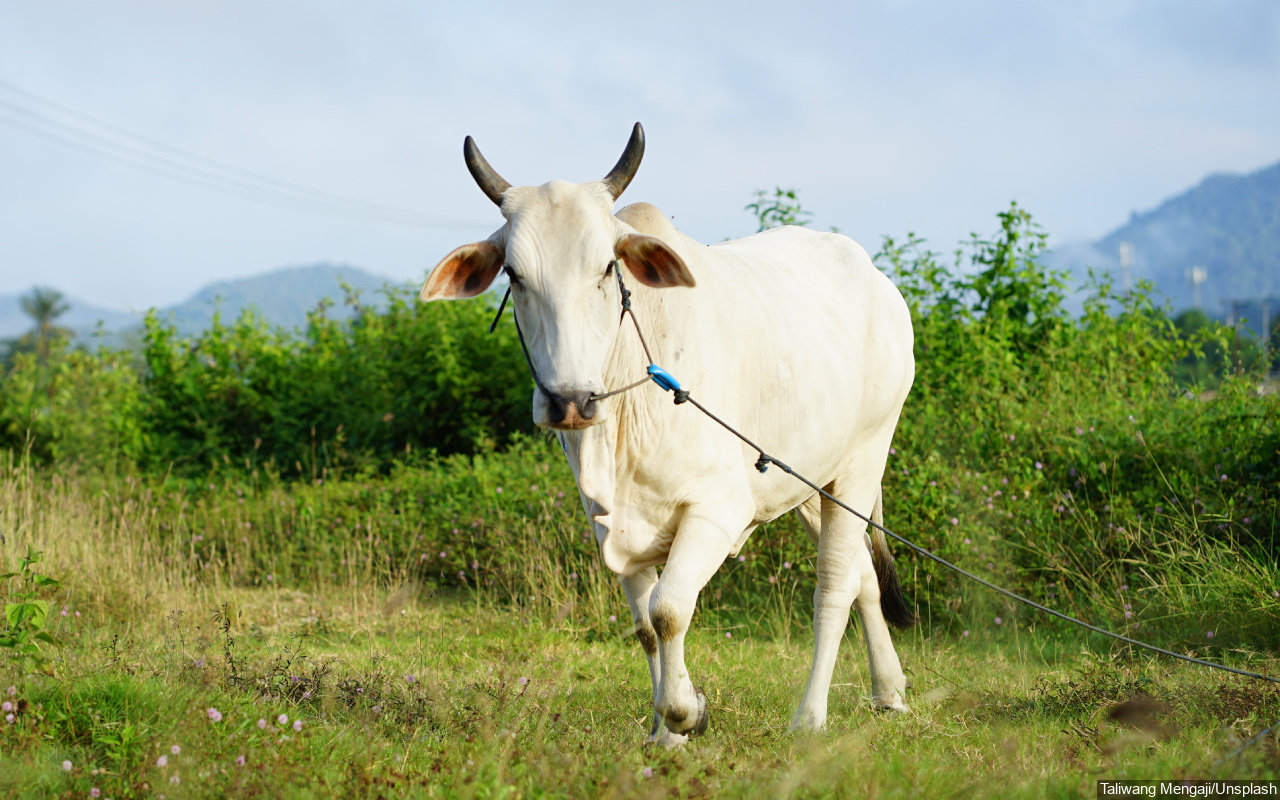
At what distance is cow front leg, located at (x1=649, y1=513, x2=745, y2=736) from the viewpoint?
340 cm

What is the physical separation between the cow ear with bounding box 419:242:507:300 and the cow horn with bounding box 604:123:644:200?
426 mm

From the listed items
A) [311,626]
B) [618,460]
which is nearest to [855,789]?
[618,460]

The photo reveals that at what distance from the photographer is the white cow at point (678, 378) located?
324 centimetres

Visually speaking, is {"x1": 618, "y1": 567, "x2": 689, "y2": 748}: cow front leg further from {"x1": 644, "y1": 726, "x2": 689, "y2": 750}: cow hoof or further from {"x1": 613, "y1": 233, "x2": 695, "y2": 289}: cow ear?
{"x1": 613, "y1": 233, "x2": 695, "y2": 289}: cow ear

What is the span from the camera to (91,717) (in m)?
3.42

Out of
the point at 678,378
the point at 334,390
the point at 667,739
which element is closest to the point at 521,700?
the point at 667,739

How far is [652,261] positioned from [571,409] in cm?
62

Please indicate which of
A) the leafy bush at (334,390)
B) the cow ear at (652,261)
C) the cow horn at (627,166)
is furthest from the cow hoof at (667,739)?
the leafy bush at (334,390)

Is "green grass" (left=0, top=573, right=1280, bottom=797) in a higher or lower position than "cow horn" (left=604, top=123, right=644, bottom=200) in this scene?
lower

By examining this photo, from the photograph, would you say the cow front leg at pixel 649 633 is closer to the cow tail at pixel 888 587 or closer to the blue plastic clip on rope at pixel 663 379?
the blue plastic clip on rope at pixel 663 379

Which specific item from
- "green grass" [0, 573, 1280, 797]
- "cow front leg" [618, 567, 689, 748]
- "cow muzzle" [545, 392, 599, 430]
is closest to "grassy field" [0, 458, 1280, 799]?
"green grass" [0, 573, 1280, 797]

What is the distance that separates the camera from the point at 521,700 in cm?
422

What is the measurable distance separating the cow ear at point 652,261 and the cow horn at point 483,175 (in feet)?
0.86

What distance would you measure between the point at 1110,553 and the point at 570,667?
10.5 feet
